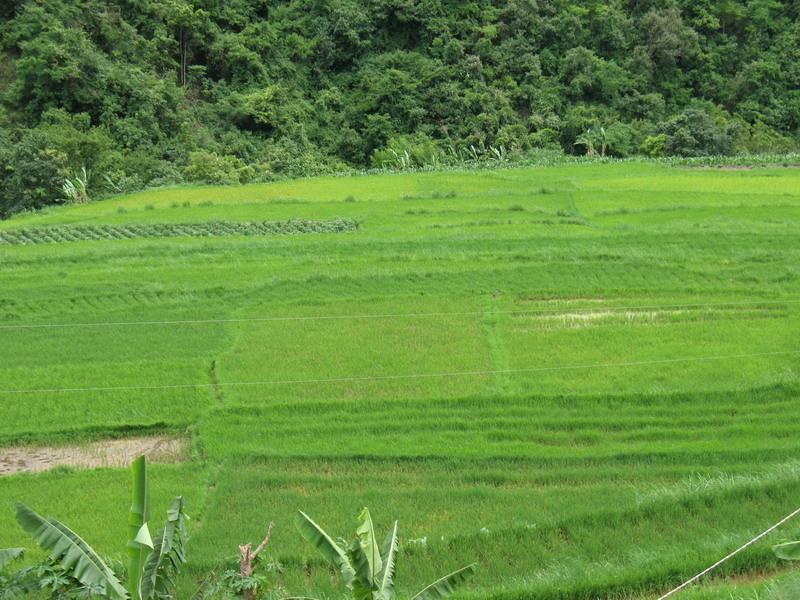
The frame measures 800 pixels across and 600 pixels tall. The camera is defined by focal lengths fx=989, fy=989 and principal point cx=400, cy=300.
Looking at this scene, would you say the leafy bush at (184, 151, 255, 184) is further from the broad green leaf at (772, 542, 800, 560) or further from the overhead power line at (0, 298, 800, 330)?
the broad green leaf at (772, 542, 800, 560)

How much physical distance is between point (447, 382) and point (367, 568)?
6.28 metres

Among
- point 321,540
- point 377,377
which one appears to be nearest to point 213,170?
point 377,377

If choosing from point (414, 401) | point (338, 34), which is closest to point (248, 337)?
point (414, 401)

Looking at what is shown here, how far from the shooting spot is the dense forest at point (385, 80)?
30000 millimetres

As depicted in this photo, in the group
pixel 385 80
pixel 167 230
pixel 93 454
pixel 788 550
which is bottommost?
pixel 385 80

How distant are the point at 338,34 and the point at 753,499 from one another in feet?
94.2

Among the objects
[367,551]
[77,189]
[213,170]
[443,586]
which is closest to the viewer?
[443,586]

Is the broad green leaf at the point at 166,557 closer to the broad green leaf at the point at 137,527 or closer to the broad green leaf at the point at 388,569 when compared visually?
the broad green leaf at the point at 137,527

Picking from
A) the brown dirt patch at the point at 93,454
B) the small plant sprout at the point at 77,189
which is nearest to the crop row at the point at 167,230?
the small plant sprout at the point at 77,189

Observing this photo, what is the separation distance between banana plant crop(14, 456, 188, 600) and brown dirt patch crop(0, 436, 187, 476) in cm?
417

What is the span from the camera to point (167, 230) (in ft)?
69.6

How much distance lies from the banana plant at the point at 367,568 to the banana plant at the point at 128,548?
1036 millimetres

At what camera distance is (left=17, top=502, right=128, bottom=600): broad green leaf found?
21.1 ft

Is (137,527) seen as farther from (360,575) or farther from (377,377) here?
(377,377)
